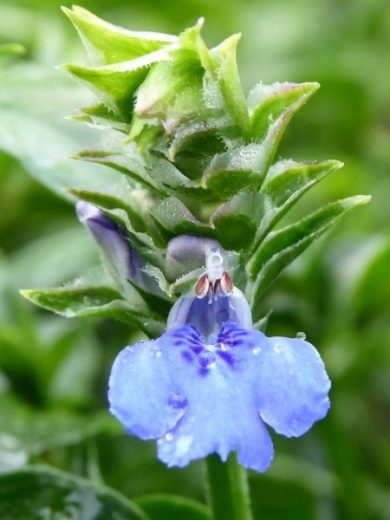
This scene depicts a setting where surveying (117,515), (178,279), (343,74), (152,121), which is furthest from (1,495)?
(343,74)

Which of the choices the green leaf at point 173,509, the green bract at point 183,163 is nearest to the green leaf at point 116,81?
the green bract at point 183,163

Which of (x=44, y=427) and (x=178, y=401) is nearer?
(x=178, y=401)

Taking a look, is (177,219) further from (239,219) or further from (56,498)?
(56,498)

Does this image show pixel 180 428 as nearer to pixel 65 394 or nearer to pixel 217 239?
pixel 217 239

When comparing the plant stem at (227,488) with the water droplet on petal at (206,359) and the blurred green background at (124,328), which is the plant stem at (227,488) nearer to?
the water droplet on petal at (206,359)

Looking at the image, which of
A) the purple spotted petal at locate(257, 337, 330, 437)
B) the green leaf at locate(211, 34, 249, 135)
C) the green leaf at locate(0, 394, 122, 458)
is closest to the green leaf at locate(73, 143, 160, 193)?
the green leaf at locate(211, 34, 249, 135)

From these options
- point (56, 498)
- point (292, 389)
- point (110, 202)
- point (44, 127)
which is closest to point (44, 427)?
point (56, 498)

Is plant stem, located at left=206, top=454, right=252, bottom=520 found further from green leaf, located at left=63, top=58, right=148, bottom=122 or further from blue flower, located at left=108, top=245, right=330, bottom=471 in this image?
green leaf, located at left=63, top=58, right=148, bottom=122
